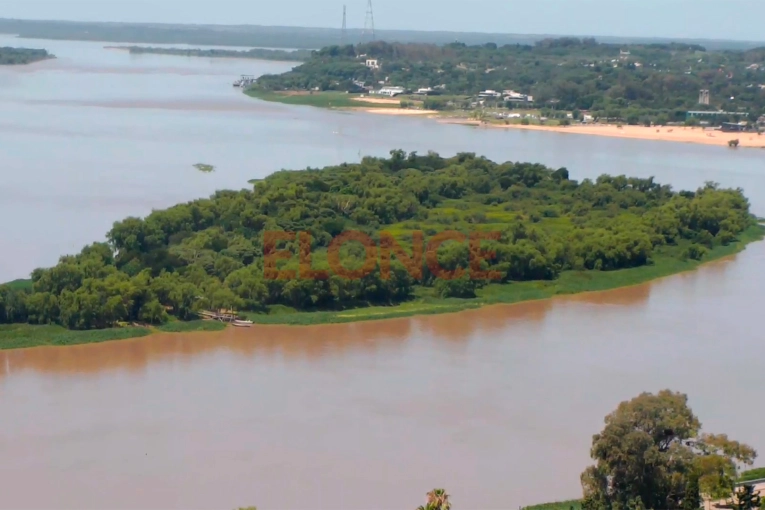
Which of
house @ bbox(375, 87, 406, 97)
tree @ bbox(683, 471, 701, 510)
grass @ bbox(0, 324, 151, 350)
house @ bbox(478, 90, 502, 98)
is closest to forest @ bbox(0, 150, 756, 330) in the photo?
grass @ bbox(0, 324, 151, 350)

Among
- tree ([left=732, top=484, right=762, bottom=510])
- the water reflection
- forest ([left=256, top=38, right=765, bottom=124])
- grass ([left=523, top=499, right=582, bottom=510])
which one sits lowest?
grass ([left=523, top=499, right=582, bottom=510])

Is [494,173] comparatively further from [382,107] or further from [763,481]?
[382,107]

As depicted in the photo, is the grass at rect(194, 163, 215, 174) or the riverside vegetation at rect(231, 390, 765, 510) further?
the grass at rect(194, 163, 215, 174)

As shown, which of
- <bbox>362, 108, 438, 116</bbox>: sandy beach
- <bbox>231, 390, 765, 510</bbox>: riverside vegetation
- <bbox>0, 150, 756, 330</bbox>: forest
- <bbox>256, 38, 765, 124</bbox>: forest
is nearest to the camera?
<bbox>231, 390, 765, 510</bbox>: riverside vegetation

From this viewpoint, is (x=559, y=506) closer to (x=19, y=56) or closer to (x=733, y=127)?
(x=733, y=127)

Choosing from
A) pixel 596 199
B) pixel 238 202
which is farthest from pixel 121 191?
pixel 596 199

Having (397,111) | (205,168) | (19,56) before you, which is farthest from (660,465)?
Answer: (19,56)

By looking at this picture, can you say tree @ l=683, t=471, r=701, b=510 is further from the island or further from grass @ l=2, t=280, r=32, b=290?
the island

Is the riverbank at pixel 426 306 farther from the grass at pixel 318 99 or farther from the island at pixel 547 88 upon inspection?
the grass at pixel 318 99
